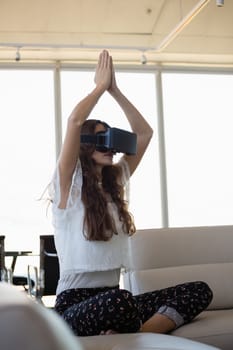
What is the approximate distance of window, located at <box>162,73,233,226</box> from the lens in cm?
687

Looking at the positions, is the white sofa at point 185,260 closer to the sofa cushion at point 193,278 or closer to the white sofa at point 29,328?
the sofa cushion at point 193,278

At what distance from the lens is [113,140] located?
6.75 ft

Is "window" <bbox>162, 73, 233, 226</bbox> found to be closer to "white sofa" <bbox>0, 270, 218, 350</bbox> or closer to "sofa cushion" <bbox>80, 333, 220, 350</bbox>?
"sofa cushion" <bbox>80, 333, 220, 350</bbox>

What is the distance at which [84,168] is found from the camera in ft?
7.06

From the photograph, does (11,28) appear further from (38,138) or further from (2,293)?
(2,293)

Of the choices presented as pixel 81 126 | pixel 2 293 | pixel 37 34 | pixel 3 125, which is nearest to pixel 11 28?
pixel 37 34

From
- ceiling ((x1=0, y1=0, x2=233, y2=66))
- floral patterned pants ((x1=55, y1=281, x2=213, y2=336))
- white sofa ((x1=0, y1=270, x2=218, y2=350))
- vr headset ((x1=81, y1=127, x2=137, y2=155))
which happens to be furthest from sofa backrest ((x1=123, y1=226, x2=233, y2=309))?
ceiling ((x1=0, y1=0, x2=233, y2=66))

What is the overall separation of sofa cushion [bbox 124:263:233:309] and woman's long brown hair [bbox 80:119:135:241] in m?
0.59

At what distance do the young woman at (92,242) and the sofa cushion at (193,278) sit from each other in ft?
1.43

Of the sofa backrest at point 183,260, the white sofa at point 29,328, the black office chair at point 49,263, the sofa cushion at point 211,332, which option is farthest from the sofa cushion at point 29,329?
the black office chair at point 49,263

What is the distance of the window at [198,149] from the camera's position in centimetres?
687

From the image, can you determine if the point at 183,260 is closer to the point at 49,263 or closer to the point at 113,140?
the point at 113,140

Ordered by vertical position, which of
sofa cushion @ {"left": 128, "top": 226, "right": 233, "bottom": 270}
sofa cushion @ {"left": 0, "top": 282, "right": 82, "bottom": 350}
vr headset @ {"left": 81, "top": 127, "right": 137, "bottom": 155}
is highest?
vr headset @ {"left": 81, "top": 127, "right": 137, "bottom": 155}

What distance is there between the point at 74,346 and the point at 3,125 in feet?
20.5
